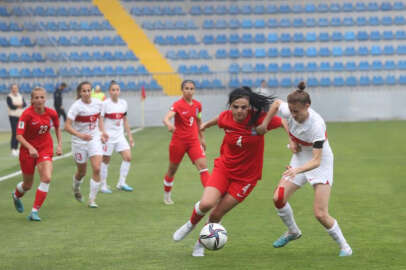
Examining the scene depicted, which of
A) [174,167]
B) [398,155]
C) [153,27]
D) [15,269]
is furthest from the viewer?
[153,27]

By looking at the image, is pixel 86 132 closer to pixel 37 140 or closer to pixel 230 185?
pixel 37 140

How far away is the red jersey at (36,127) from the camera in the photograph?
898 cm

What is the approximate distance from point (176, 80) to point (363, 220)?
27.3 meters

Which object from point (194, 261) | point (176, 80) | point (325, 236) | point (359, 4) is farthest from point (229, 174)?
point (359, 4)

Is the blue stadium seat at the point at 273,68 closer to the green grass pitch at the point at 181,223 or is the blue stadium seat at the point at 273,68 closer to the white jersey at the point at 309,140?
the green grass pitch at the point at 181,223

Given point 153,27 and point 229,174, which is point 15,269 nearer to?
point 229,174

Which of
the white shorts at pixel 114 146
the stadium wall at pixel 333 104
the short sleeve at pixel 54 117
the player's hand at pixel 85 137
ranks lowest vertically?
the stadium wall at pixel 333 104

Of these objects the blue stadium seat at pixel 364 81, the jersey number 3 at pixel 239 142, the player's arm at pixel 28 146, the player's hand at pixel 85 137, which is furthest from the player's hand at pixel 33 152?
the blue stadium seat at pixel 364 81

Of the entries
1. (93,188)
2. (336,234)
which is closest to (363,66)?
(93,188)

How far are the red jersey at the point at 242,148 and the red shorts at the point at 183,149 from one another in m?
3.42

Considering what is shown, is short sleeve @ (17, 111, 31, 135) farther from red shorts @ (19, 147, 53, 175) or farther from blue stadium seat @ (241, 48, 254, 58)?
blue stadium seat @ (241, 48, 254, 58)

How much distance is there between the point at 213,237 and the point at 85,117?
4462mm

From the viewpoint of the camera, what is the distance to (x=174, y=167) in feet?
34.1

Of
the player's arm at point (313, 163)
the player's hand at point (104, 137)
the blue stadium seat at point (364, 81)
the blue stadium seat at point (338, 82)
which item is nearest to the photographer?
the player's arm at point (313, 163)
